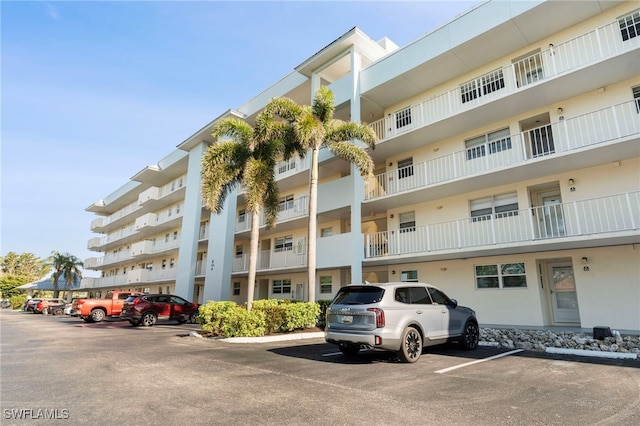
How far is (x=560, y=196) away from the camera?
13.6 meters

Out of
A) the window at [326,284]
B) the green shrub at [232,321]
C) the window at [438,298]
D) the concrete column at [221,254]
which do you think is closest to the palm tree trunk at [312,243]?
the green shrub at [232,321]

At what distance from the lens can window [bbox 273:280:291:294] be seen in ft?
79.0

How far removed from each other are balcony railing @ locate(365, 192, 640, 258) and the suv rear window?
7277mm

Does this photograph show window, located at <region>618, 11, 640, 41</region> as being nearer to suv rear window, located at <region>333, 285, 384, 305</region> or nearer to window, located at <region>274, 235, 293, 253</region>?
suv rear window, located at <region>333, 285, 384, 305</region>

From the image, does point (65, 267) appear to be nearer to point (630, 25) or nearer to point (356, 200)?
point (356, 200)

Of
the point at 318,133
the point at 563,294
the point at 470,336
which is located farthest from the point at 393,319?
the point at 563,294

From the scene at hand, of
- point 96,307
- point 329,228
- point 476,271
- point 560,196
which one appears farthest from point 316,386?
point 96,307

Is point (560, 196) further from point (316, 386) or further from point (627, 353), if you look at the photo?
point (316, 386)

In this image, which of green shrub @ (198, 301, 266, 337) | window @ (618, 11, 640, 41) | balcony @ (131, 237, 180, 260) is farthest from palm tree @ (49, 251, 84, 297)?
window @ (618, 11, 640, 41)

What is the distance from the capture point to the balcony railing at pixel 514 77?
12373mm

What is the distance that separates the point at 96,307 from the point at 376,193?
18515 millimetres

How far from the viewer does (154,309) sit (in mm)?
18562

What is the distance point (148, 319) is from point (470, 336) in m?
15.9

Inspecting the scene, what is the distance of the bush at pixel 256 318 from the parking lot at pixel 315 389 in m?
3.13
